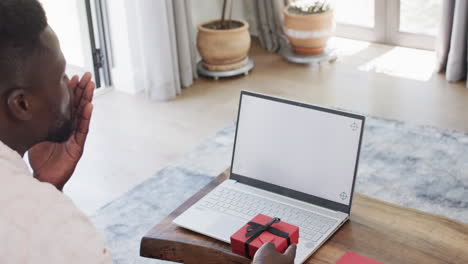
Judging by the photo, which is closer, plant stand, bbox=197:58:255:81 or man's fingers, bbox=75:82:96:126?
man's fingers, bbox=75:82:96:126

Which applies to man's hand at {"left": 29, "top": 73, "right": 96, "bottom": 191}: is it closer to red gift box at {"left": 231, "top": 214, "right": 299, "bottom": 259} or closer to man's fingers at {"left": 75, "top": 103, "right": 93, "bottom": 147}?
man's fingers at {"left": 75, "top": 103, "right": 93, "bottom": 147}

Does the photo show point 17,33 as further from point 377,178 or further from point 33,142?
point 377,178

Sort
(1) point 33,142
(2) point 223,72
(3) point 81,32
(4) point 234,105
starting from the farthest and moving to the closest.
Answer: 1. (2) point 223,72
2. (3) point 81,32
3. (4) point 234,105
4. (1) point 33,142

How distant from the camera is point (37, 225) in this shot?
950mm

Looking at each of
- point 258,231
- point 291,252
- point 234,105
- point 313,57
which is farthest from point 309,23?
point 291,252

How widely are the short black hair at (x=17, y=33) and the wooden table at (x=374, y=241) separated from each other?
26.2 inches

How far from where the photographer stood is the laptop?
1659 millimetres

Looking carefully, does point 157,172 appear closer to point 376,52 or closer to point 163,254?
point 163,254

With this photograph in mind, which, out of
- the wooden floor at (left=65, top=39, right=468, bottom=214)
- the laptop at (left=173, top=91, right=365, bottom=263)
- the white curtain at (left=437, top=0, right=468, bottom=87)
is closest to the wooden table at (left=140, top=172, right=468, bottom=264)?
the laptop at (left=173, top=91, right=365, bottom=263)

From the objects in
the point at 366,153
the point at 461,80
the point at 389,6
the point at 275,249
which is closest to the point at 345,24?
the point at 389,6

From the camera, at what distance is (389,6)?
4.50 metres

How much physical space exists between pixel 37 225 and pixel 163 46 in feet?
9.85

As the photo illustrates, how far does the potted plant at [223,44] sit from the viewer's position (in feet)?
13.5

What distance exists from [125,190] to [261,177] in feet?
4.47
